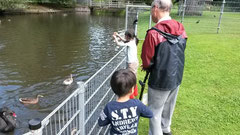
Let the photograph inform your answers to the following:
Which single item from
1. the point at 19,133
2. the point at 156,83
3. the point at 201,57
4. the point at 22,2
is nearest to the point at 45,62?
the point at 19,133

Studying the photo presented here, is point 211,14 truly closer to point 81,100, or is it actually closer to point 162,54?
point 162,54

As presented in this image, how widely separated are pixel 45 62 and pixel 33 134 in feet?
31.4

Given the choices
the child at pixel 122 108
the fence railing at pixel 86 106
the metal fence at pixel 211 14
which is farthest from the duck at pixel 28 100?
the metal fence at pixel 211 14

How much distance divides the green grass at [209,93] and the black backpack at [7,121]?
11.7 ft

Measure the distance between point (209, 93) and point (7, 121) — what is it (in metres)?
5.47

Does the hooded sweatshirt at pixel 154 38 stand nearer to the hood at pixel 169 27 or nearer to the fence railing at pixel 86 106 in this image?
the hood at pixel 169 27

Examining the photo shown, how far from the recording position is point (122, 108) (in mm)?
2184

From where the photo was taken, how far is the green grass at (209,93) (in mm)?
4105

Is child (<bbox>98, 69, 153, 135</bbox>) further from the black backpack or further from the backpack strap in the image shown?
the black backpack

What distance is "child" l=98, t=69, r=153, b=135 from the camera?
2180 millimetres

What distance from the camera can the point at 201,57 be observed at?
834 cm

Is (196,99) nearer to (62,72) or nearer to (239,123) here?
(239,123)

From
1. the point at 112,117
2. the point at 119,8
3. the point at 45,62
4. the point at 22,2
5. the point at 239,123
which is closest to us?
the point at 112,117

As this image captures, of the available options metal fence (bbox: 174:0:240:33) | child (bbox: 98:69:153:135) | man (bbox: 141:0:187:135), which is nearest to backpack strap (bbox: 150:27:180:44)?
man (bbox: 141:0:187:135)
